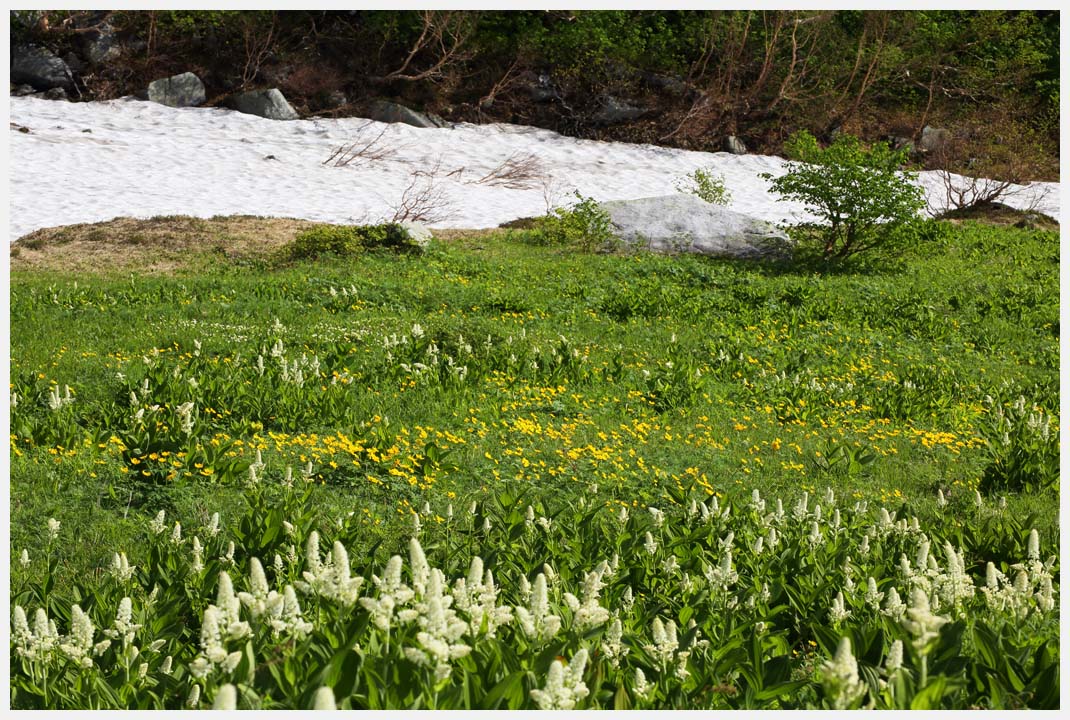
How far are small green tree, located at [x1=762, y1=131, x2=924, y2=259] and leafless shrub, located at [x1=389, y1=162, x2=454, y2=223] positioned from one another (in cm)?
937

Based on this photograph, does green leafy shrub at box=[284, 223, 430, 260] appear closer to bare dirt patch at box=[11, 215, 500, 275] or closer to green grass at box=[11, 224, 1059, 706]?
bare dirt patch at box=[11, 215, 500, 275]

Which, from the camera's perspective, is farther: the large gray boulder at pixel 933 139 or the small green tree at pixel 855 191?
the large gray boulder at pixel 933 139

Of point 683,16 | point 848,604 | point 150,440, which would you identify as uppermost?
point 683,16

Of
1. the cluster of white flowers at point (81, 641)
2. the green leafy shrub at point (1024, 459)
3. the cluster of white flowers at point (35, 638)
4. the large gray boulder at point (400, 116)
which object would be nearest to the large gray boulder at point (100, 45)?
the large gray boulder at point (400, 116)

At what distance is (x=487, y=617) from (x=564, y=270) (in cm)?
1502

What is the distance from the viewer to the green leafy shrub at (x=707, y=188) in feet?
89.9

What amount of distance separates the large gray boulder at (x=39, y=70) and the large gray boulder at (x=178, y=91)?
3.15 metres

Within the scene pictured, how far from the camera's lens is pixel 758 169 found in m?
32.3

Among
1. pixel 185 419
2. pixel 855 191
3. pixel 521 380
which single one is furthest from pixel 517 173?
pixel 185 419

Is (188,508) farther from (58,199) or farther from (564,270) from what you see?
(58,199)

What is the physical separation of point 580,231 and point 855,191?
6200 mm

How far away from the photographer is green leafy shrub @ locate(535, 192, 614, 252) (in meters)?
21.0

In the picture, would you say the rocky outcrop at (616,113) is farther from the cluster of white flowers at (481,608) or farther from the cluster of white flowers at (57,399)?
the cluster of white flowers at (481,608)

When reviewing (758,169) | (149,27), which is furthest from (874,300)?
(149,27)
